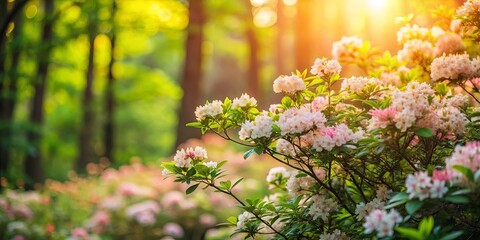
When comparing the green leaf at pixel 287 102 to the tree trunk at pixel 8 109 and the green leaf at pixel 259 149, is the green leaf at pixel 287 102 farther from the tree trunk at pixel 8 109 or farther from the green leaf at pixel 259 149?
the tree trunk at pixel 8 109

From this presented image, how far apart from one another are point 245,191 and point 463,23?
5646 millimetres

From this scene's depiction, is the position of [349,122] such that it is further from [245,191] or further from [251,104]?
[245,191]

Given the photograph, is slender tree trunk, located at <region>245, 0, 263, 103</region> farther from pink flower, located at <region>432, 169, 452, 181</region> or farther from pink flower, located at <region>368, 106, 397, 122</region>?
pink flower, located at <region>432, 169, 452, 181</region>

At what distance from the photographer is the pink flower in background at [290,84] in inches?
108

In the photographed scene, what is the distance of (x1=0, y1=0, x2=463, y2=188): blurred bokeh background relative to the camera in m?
9.31

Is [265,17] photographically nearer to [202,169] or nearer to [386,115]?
[202,169]

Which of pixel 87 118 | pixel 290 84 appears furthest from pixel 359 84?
pixel 87 118

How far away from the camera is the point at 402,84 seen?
3.46 m

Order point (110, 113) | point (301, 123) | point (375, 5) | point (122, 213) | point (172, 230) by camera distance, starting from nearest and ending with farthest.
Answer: point (301, 123) → point (172, 230) → point (122, 213) → point (375, 5) → point (110, 113)

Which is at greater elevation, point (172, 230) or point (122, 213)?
point (122, 213)

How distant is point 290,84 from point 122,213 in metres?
5.15

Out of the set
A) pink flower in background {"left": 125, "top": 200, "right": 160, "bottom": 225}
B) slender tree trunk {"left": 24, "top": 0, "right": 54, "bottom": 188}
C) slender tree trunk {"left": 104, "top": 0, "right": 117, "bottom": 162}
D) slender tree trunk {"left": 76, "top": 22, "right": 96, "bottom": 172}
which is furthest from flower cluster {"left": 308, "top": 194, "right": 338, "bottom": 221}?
slender tree trunk {"left": 104, "top": 0, "right": 117, "bottom": 162}

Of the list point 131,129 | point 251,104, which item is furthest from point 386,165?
point 131,129

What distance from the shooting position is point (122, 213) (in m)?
7.35
